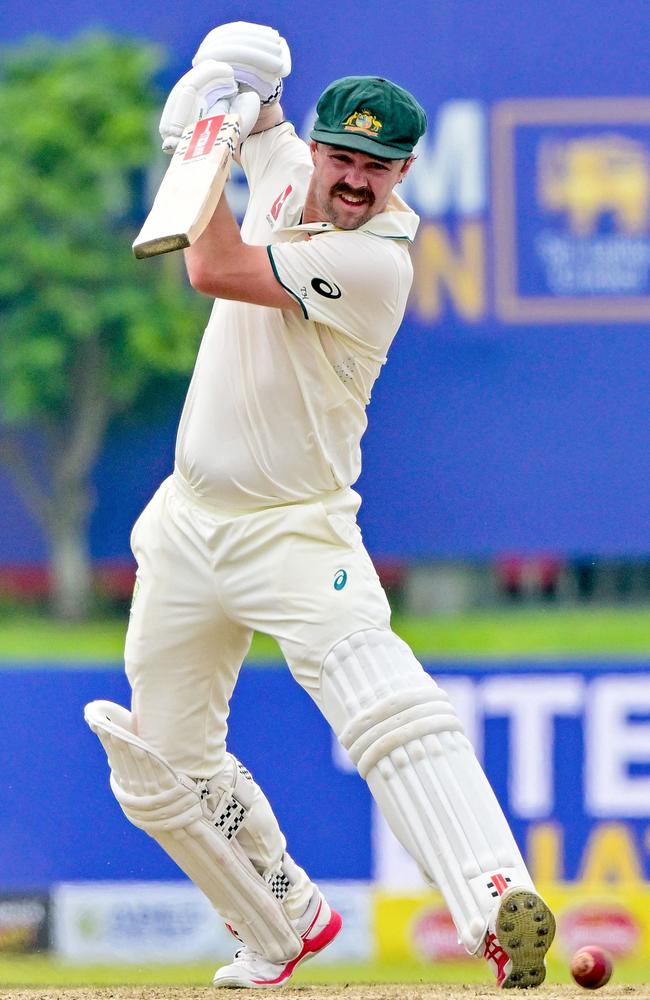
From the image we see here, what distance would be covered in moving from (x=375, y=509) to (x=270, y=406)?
6.58 ft

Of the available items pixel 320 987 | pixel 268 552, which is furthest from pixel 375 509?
pixel 268 552

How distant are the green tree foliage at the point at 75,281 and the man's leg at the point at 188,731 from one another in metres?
1.93

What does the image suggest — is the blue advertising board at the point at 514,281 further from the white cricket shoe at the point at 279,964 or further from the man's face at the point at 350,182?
the man's face at the point at 350,182

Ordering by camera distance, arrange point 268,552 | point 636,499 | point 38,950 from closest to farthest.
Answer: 1. point 268,552
2. point 38,950
3. point 636,499

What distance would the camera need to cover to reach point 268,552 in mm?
3080

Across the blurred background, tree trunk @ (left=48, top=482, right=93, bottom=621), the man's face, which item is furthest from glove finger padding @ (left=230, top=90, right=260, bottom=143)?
tree trunk @ (left=48, top=482, right=93, bottom=621)

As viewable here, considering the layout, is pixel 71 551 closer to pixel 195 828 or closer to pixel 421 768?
pixel 195 828

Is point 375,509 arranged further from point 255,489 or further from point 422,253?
point 255,489

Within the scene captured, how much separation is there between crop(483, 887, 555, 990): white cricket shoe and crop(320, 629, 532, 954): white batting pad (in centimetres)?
4

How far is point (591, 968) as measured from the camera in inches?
128

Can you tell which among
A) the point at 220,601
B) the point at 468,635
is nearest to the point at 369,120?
the point at 220,601

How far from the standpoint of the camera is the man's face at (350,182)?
117 inches

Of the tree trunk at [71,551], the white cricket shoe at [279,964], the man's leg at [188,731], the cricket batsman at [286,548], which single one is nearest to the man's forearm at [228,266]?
the cricket batsman at [286,548]

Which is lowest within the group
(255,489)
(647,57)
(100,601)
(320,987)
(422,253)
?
(320,987)
